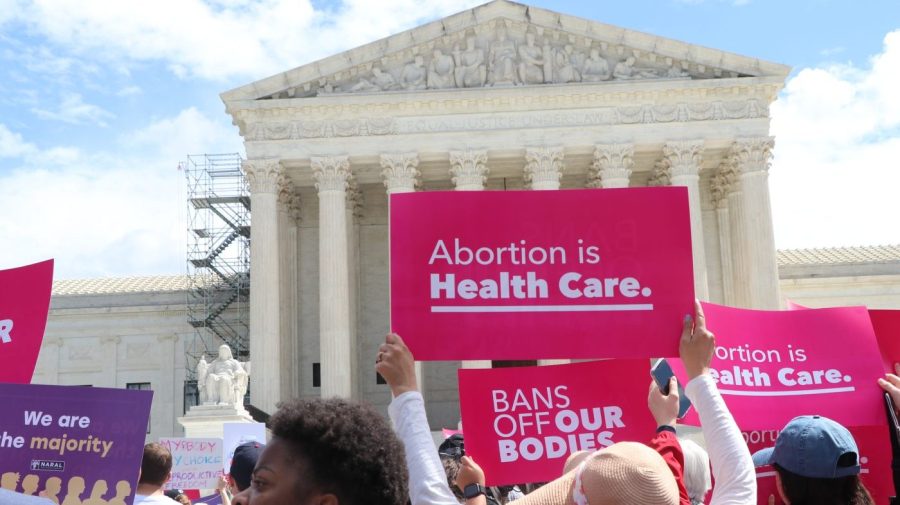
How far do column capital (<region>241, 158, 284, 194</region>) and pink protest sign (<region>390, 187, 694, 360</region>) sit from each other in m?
38.1

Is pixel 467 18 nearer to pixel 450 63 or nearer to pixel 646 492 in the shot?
pixel 450 63

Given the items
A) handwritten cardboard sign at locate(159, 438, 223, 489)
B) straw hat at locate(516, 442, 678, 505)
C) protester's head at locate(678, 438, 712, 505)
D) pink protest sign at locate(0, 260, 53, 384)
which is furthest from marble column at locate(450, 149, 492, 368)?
straw hat at locate(516, 442, 678, 505)

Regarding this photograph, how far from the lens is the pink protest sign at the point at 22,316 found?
9.58 metres

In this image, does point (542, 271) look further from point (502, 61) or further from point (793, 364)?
point (502, 61)

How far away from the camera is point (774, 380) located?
862 centimetres

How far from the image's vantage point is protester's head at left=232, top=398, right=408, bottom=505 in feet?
12.7

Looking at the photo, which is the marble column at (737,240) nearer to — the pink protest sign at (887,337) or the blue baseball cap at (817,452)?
the pink protest sign at (887,337)

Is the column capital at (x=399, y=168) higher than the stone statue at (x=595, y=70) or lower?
lower

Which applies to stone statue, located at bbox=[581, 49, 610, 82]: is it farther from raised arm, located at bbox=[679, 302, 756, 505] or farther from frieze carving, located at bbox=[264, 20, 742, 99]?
raised arm, located at bbox=[679, 302, 756, 505]

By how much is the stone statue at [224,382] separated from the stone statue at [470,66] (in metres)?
15.3

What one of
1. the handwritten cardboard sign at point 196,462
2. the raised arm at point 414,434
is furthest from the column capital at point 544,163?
the raised arm at point 414,434

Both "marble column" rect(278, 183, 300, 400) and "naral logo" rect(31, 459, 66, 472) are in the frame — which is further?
"marble column" rect(278, 183, 300, 400)

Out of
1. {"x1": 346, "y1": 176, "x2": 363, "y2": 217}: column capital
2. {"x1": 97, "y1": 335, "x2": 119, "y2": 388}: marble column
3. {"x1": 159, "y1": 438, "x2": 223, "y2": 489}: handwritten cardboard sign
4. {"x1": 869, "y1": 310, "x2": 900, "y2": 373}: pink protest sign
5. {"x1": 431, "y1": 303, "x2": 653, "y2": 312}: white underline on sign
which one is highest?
{"x1": 346, "y1": 176, "x2": 363, "y2": 217}: column capital

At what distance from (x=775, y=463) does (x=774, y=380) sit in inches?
145
